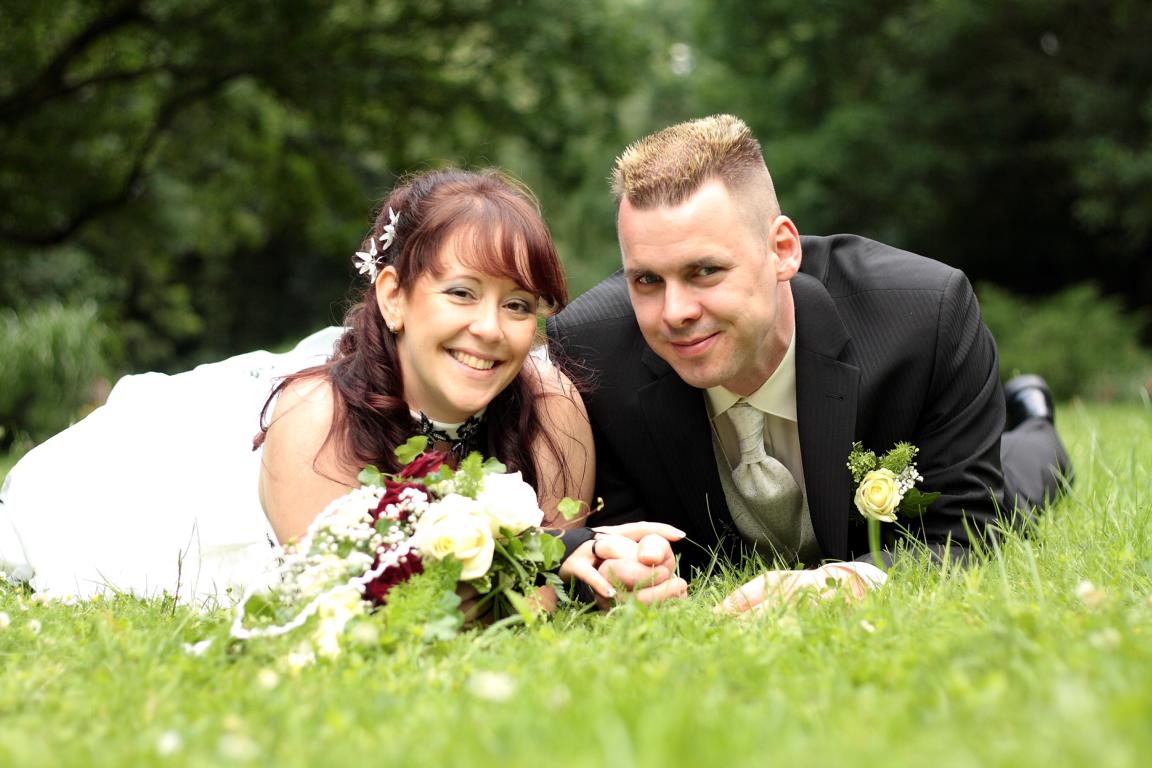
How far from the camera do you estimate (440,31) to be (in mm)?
17438

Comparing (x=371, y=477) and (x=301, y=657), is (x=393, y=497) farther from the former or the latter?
(x=301, y=657)

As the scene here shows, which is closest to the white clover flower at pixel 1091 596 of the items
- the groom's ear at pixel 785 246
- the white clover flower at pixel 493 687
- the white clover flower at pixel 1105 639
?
the white clover flower at pixel 1105 639

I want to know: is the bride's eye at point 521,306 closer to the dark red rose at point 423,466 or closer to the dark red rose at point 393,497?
the dark red rose at point 423,466

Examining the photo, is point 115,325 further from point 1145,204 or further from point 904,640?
point 904,640

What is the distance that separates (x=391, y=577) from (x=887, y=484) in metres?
1.83

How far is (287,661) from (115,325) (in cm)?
2027

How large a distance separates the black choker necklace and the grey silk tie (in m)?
1.02

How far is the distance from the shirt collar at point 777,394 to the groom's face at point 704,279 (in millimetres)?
213

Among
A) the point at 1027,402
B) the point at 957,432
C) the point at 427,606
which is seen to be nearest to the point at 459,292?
the point at 427,606

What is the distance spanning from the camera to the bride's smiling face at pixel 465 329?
4.08 meters

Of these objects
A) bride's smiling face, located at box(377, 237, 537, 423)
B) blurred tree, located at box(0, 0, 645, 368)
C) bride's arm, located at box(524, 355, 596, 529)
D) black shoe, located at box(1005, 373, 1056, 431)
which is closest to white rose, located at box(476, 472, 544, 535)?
bride's smiling face, located at box(377, 237, 537, 423)

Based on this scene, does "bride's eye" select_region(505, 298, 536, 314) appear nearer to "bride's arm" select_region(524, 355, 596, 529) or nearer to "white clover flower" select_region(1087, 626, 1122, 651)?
"bride's arm" select_region(524, 355, 596, 529)

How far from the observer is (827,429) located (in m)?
4.27

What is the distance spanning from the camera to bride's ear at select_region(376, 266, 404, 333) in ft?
14.1
